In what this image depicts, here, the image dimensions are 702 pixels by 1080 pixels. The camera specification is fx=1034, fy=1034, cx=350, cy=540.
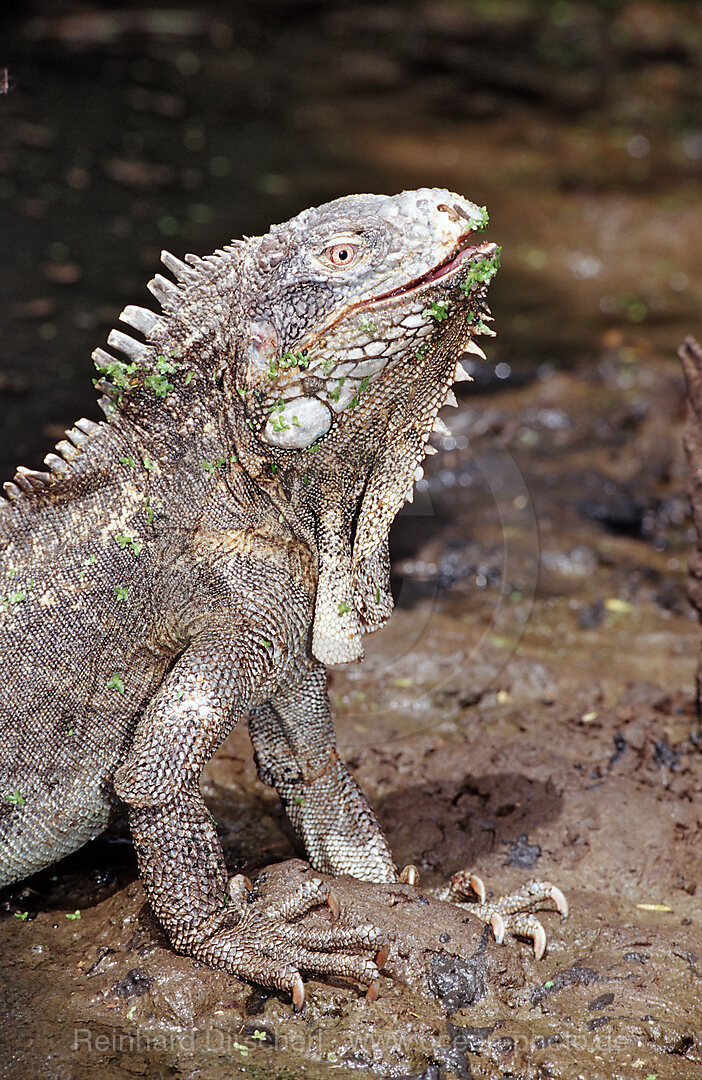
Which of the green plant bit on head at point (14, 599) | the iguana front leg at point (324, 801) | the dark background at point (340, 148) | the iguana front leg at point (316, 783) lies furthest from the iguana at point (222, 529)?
the dark background at point (340, 148)

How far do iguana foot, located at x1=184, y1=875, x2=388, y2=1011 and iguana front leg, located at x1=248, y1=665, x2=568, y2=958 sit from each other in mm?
519

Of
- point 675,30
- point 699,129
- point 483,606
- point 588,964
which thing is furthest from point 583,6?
point 588,964

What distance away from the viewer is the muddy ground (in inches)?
175

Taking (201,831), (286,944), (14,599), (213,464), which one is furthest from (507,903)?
(14,599)

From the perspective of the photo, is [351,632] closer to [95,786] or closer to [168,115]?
[95,786]

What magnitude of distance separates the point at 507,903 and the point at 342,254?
10.3 feet

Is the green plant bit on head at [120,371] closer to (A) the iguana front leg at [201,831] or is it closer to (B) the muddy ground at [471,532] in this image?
(A) the iguana front leg at [201,831]

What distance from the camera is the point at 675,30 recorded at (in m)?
19.5

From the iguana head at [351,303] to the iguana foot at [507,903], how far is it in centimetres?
231

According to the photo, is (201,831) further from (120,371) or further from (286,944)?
(120,371)

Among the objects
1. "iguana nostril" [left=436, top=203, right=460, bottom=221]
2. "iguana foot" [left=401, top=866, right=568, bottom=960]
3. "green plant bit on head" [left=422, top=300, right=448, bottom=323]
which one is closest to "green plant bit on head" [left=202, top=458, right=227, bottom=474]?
"green plant bit on head" [left=422, top=300, right=448, bottom=323]

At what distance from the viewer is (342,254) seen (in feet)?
14.3

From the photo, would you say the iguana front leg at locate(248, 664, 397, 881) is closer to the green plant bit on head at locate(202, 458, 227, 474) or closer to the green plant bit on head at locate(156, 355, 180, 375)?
the green plant bit on head at locate(202, 458, 227, 474)

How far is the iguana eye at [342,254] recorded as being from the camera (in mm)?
4355
